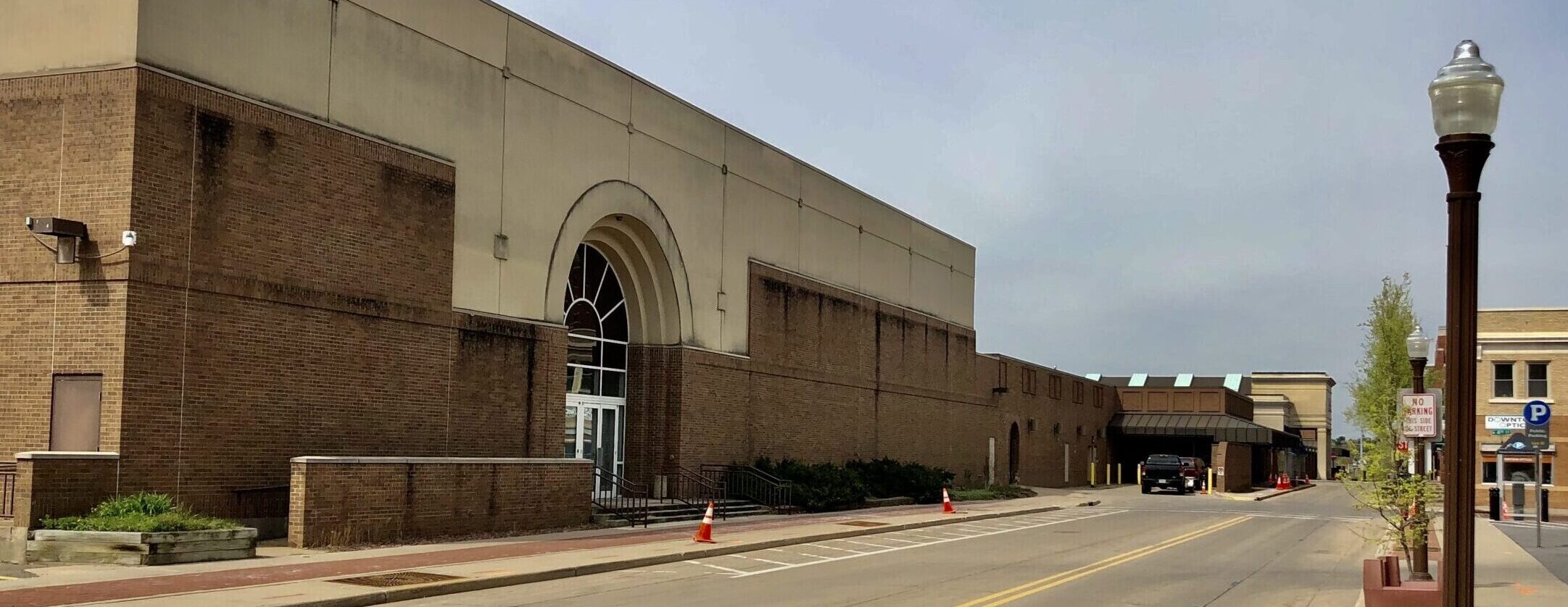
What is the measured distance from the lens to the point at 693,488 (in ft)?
109

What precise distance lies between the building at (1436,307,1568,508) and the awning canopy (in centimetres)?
2165

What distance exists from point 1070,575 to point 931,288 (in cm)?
3267

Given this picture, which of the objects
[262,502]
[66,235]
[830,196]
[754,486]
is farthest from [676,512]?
[830,196]

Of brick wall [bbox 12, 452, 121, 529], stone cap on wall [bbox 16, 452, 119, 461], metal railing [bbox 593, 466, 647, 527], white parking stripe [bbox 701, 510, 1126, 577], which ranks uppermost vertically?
stone cap on wall [bbox 16, 452, 119, 461]

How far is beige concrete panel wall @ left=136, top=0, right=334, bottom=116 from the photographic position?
20.2 metres

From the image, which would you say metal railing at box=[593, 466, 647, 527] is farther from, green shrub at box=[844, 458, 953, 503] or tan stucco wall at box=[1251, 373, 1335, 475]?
tan stucco wall at box=[1251, 373, 1335, 475]

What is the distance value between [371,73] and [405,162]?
1746 millimetres

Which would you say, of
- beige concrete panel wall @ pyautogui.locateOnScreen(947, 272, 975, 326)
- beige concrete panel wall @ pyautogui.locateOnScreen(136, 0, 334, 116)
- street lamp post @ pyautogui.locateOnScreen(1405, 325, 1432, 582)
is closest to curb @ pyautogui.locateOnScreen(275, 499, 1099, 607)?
beige concrete panel wall @ pyautogui.locateOnScreen(136, 0, 334, 116)

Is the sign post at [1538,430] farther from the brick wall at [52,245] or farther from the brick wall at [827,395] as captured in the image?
the brick wall at [52,245]

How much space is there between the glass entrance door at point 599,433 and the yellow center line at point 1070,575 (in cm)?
1176

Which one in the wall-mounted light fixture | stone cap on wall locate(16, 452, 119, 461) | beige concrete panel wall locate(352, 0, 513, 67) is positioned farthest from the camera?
beige concrete panel wall locate(352, 0, 513, 67)

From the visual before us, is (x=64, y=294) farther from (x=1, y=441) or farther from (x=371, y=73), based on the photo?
(x=371, y=73)

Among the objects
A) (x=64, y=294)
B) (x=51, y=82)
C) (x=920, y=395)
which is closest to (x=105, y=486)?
(x=64, y=294)

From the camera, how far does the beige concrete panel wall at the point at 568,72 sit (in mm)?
28234
